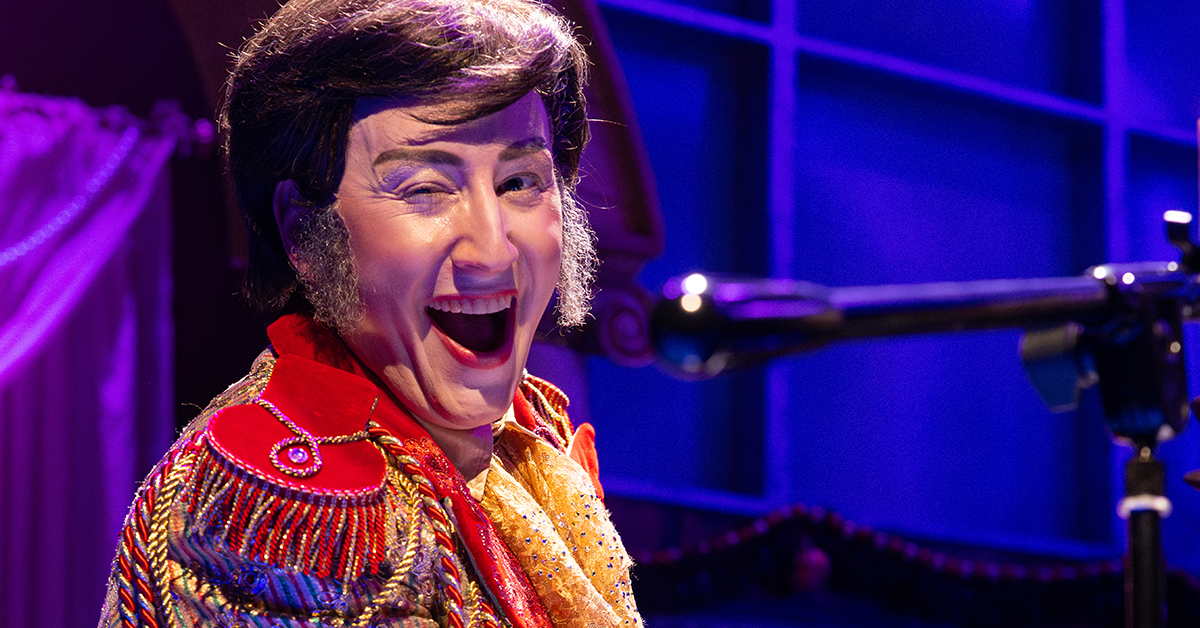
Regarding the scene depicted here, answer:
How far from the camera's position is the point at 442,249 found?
1.38m

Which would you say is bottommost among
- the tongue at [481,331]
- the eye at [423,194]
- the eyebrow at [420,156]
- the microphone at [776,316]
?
the microphone at [776,316]

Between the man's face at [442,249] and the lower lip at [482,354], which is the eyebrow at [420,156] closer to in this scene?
the man's face at [442,249]

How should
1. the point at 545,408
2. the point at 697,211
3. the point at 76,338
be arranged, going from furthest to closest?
the point at 697,211, the point at 76,338, the point at 545,408

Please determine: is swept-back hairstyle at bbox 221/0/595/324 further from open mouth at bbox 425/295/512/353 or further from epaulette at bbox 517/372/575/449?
epaulette at bbox 517/372/575/449

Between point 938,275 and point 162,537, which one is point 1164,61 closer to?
point 938,275

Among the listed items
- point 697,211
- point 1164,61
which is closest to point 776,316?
point 697,211

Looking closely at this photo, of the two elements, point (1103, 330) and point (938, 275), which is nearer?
point (1103, 330)

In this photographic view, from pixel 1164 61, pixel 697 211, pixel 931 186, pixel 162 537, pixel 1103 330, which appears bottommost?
pixel 162 537

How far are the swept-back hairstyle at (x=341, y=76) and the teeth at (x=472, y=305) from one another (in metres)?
0.19

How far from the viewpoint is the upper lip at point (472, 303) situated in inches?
54.9

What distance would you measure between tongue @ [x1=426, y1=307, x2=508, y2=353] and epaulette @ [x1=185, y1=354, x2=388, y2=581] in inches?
6.7

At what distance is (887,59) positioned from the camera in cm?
411

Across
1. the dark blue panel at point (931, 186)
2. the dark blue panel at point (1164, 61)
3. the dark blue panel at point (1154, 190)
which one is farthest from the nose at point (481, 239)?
the dark blue panel at point (1164, 61)

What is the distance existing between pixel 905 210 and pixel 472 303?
320 centimetres
